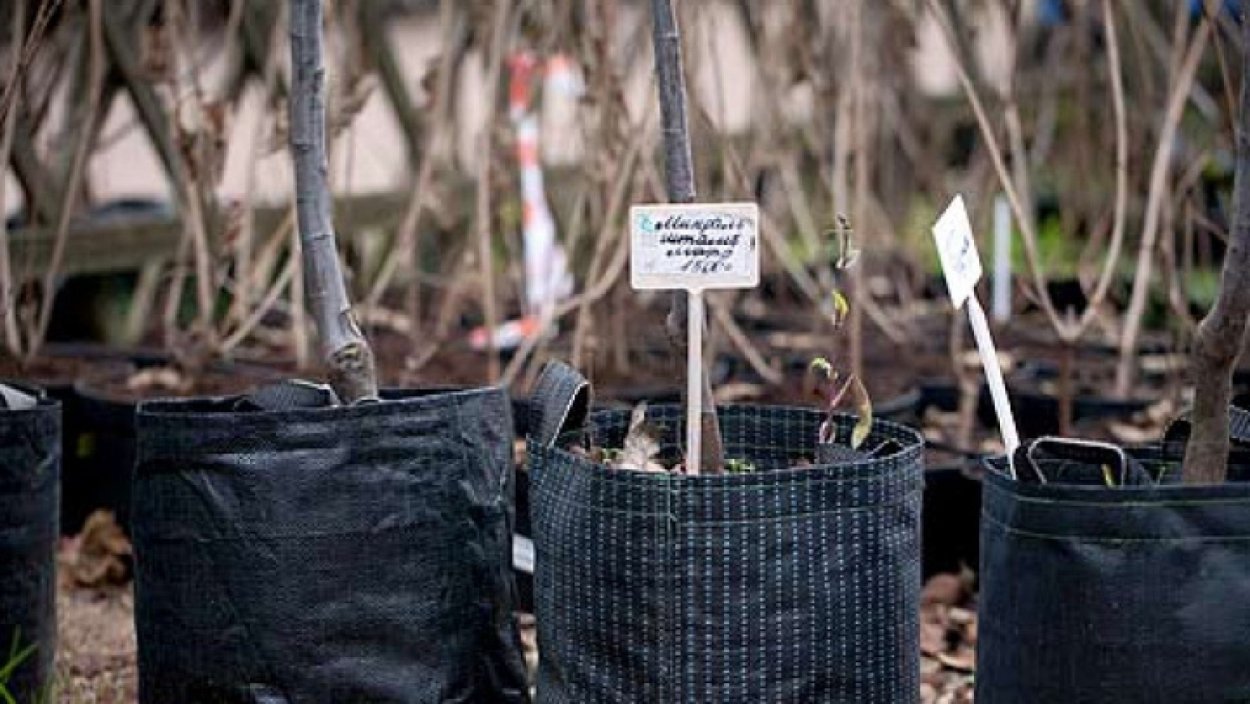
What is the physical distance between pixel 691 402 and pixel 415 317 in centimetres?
200

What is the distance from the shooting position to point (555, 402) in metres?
1.98

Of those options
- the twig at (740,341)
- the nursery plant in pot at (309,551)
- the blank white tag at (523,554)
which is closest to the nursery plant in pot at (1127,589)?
the nursery plant in pot at (309,551)

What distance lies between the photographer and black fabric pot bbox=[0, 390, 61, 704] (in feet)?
7.22

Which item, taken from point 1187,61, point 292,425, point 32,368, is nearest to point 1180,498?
point 292,425

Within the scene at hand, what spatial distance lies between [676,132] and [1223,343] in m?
0.59

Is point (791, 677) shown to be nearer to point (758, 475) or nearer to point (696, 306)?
point (758, 475)

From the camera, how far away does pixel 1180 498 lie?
1.65 meters

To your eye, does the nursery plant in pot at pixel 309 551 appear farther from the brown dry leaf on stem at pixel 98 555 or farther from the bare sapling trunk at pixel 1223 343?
the brown dry leaf on stem at pixel 98 555

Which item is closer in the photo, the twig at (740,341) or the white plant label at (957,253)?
the white plant label at (957,253)

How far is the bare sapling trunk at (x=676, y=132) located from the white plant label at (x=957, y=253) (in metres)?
0.26

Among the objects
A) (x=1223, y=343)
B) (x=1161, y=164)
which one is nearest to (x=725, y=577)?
(x=1223, y=343)

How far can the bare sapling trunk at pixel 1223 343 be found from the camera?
1787 mm

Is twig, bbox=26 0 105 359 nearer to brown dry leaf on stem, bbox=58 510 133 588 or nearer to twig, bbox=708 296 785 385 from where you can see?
brown dry leaf on stem, bbox=58 510 133 588

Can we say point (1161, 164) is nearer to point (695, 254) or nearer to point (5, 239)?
point (695, 254)
